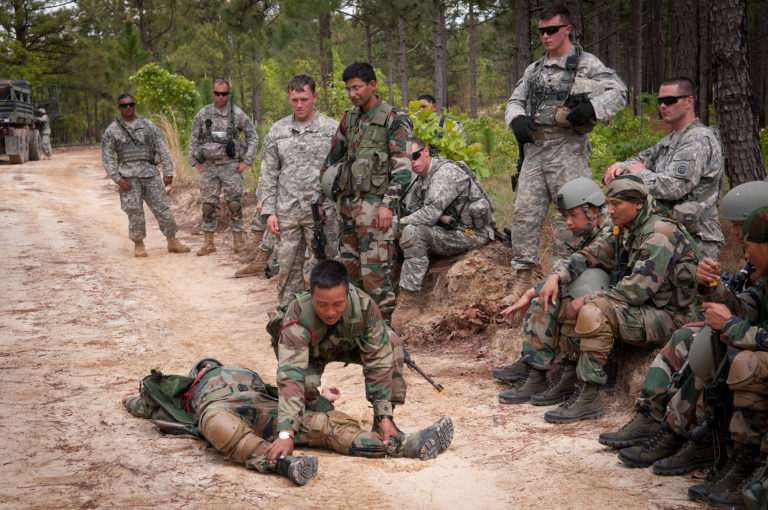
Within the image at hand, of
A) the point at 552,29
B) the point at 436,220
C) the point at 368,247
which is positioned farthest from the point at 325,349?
the point at 552,29

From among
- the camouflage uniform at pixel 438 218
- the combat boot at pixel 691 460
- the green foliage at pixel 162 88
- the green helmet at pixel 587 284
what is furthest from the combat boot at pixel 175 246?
the green foliage at pixel 162 88

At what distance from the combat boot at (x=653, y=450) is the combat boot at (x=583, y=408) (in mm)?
604

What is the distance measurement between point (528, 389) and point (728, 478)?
65.5 inches

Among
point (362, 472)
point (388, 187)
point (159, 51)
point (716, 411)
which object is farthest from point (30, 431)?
point (159, 51)

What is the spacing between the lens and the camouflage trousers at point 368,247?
564 cm

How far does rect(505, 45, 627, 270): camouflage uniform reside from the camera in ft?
17.9

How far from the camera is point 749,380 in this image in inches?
123

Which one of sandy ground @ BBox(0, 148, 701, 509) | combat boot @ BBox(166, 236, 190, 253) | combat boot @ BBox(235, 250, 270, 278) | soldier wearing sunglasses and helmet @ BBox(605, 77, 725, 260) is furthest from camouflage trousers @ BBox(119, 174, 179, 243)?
soldier wearing sunglasses and helmet @ BBox(605, 77, 725, 260)

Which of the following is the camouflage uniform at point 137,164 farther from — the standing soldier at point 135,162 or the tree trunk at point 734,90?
the tree trunk at point 734,90

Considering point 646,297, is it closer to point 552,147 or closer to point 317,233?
point 552,147

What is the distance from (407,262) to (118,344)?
258 cm

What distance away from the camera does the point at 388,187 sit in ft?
18.1

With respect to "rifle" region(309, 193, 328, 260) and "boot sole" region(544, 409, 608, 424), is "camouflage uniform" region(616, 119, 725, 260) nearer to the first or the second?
"boot sole" region(544, 409, 608, 424)

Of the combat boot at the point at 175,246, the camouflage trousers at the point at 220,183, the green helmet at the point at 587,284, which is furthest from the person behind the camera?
the combat boot at the point at 175,246
